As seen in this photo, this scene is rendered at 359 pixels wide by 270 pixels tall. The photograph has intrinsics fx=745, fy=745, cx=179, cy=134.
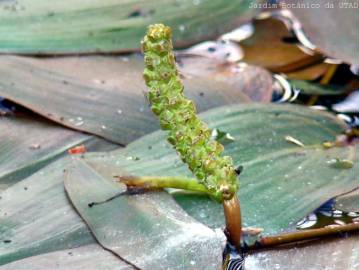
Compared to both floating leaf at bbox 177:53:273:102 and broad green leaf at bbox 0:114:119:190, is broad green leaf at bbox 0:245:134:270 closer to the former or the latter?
broad green leaf at bbox 0:114:119:190

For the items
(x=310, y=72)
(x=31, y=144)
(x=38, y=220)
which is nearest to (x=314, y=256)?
(x=38, y=220)

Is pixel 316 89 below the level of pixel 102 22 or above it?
below

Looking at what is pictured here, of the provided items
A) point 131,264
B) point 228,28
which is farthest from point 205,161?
point 228,28

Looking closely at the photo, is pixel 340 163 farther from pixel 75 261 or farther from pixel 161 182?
pixel 75 261

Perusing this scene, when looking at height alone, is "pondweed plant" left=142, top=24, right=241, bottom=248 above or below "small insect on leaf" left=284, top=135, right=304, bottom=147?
above

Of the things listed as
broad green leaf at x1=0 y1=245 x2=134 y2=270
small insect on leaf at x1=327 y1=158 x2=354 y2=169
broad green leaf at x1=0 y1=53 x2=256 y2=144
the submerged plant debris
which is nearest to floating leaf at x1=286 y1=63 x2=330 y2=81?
the submerged plant debris

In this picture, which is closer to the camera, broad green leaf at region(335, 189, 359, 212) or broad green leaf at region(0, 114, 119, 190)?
broad green leaf at region(335, 189, 359, 212)

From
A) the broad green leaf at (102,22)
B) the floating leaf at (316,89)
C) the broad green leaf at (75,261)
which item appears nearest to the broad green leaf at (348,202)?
the broad green leaf at (75,261)

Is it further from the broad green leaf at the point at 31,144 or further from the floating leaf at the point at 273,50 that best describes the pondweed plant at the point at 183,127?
the floating leaf at the point at 273,50
